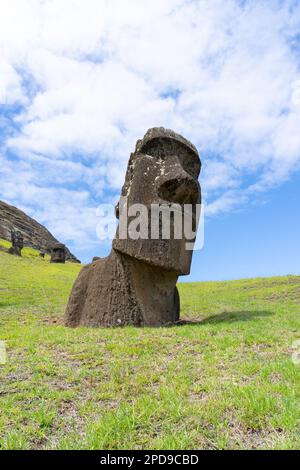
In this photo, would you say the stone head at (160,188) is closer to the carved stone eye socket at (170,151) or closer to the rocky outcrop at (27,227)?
the carved stone eye socket at (170,151)

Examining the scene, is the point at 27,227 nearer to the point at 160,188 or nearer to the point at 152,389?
the point at 160,188

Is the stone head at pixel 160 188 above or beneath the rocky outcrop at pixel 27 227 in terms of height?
beneath

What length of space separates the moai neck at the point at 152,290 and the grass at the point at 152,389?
4.42ft

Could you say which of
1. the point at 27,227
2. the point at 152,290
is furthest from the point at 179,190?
the point at 27,227

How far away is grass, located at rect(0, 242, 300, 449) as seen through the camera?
3.62m

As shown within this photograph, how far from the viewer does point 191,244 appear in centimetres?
1007

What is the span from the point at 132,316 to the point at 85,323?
1216 millimetres

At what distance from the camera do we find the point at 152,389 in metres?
4.84

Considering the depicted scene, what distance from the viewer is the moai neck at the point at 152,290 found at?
9.60m

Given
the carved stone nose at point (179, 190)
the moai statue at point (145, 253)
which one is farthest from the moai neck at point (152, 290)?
the carved stone nose at point (179, 190)

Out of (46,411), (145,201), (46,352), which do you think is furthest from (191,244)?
(46,411)

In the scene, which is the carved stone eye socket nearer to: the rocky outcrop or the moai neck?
the moai neck

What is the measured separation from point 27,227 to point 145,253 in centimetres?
8872
